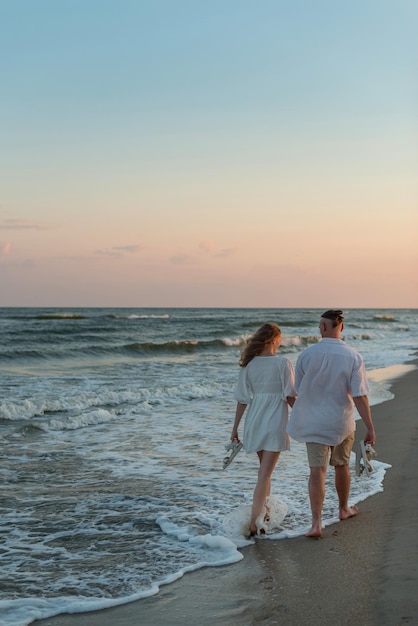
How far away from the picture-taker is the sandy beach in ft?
11.7

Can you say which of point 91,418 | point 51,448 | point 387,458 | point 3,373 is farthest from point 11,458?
point 3,373

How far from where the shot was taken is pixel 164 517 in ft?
18.3

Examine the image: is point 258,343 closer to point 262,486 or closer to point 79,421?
point 262,486

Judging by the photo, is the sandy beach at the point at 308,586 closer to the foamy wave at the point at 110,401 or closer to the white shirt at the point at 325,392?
the white shirt at the point at 325,392

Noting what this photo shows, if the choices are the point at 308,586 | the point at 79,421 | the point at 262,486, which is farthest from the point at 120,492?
the point at 79,421

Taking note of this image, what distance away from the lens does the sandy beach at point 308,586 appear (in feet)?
11.7

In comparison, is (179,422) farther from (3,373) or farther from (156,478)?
(3,373)

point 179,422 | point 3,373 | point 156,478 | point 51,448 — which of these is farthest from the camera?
point 3,373

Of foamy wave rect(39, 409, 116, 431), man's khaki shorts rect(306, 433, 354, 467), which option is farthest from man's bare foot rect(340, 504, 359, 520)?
foamy wave rect(39, 409, 116, 431)

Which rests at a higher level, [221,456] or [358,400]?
[358,400]

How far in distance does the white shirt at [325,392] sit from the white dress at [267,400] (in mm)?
143

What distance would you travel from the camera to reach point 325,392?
5094 mm

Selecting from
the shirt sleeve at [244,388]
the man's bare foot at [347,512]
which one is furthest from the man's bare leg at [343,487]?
the shirt sleeve at [244,388]

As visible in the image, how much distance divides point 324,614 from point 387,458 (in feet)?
14.1
